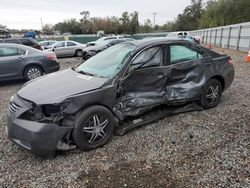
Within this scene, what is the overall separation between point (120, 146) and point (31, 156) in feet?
4.21

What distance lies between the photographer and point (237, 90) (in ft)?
19.3

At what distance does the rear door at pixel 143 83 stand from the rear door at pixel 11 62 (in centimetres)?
522

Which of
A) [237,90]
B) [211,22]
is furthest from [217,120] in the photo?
[211,22]

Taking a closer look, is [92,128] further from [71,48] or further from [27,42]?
[71,48]

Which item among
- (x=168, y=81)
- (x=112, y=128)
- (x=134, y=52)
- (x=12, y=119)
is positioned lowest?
(x=112, y=128)

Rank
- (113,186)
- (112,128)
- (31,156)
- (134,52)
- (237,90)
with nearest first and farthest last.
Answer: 1. (113,186)
2. (31,156)
3. (112,128)
4. (134,52)
5. (237,90)

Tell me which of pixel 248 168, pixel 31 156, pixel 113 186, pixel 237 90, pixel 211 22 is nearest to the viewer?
pixel 113 186

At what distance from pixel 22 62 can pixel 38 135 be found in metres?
5.34

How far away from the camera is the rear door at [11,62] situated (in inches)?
282

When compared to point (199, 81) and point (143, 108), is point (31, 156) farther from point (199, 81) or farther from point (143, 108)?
point (199, 81)

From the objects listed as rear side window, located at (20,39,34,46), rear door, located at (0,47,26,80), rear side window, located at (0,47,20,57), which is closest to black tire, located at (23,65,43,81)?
rear door, located at (0,47,26,80)

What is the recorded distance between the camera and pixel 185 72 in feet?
13.5

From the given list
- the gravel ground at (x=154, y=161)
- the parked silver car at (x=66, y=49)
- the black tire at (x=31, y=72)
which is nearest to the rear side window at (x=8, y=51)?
the black tire at (x=31, y=72)

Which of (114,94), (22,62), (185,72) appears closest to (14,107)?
(114,94)
